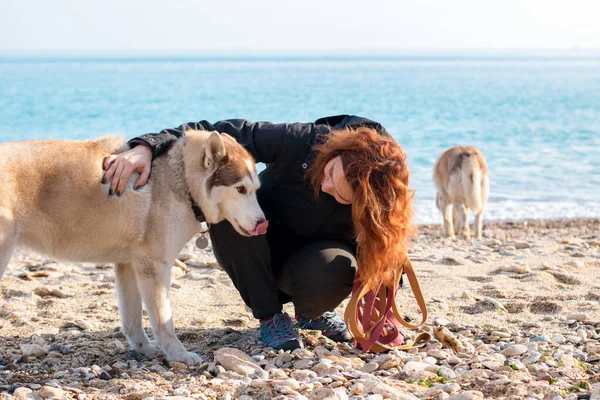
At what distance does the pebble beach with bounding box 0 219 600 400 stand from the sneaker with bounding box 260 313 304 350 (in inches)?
2.8

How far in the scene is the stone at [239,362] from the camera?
138 inches

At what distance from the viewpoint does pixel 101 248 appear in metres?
3.84

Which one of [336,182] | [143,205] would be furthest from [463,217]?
[143,205]

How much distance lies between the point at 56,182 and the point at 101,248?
1.49 ft

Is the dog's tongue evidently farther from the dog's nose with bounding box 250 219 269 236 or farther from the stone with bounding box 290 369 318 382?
the stone with bounding box 290 369 318 382

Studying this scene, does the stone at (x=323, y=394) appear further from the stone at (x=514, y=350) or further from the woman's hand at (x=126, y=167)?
the woman's hand at (x=126, y=167)

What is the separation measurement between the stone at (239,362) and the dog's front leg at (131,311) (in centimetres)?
61

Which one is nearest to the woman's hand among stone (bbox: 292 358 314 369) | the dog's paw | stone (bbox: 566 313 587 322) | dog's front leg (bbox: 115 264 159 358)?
dog's front leg (bbox: 115 264 159 358)

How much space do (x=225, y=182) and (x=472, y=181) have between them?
657 cm

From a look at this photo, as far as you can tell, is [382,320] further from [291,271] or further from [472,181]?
[472,181]

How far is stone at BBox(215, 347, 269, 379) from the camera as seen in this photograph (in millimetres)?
3508

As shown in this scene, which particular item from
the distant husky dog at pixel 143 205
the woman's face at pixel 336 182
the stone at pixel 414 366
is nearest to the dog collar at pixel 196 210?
the distant husky dog at pixel 143 205

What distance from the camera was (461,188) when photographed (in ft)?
32.4

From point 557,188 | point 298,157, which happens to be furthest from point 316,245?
point 557,188
